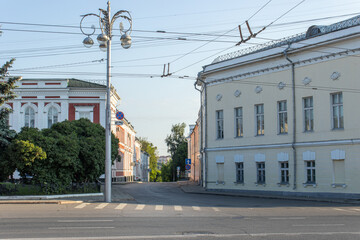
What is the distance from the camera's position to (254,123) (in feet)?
108

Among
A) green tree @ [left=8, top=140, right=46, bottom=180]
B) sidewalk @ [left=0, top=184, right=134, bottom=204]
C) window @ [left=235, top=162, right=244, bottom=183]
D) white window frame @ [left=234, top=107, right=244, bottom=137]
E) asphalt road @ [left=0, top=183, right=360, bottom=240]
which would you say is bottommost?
sidewalk @ [left=0, top=184, right=134, bottom=204]

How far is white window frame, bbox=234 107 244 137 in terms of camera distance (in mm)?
34128

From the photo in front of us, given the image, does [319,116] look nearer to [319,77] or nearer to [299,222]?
[319,77]

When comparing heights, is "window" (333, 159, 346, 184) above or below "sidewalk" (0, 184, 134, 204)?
above

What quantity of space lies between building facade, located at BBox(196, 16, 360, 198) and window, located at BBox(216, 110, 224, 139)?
76mm

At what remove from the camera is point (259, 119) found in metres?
32.9

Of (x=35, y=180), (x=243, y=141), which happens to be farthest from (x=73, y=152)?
(x=243, y=141)

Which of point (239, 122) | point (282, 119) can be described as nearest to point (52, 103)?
point (239, 122)

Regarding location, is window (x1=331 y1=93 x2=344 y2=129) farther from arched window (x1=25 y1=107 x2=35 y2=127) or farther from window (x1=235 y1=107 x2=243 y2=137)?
arched window (x1=25 y1=107 x2=35 y2=127)

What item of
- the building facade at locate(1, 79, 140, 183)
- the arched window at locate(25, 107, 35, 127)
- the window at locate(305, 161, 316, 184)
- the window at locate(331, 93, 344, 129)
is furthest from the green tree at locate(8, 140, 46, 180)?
the arched window at locate(25, 107, 35, 127)

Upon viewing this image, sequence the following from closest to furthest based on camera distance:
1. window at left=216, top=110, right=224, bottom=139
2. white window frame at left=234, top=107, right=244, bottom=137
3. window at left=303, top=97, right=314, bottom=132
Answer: window at left=303, top=97, right=314, bottom=132 → white window frame at left=234, top=107, right=244, bottom=137 → window at left=216, top=110, right=224, bottom=139

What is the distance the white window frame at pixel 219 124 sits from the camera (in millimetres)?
35719

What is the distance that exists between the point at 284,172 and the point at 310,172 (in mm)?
2154

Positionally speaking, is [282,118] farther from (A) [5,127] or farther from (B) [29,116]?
(B) [29,116]
